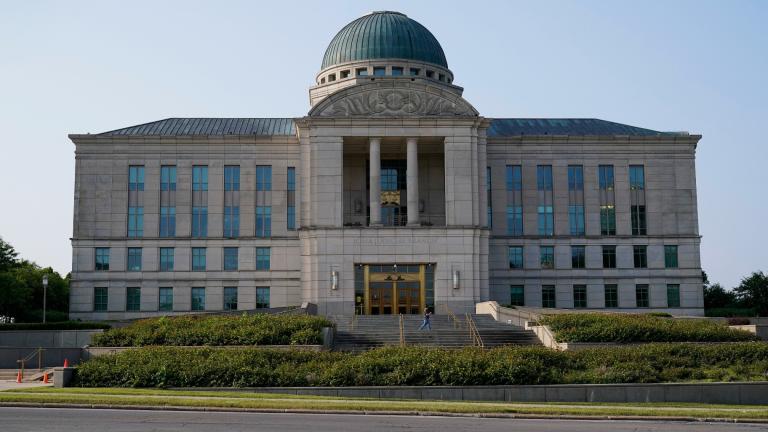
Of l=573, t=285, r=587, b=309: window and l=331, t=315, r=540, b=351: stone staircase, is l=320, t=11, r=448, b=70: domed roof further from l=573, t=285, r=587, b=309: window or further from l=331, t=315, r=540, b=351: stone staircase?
l=331, t=315, r=540, b=351: stone staircase

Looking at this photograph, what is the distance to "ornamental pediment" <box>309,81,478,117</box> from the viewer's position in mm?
66000

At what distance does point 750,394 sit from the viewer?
106ft

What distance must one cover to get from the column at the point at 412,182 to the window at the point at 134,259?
22.7 m

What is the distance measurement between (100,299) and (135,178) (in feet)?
33.5

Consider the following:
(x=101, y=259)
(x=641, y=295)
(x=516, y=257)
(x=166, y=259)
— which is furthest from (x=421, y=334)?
(x=101, y=259)

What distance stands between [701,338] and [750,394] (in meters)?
10.5

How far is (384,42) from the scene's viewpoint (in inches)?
3191

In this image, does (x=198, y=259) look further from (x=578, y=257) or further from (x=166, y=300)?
(x=578, y=257)

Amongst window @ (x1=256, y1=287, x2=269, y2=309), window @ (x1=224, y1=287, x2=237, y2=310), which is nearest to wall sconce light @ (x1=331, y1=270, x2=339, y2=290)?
window @ (x1=256, y1=287, x2=269, y2=309)

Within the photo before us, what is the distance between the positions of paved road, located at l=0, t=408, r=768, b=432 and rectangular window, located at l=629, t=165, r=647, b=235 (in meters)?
48.8

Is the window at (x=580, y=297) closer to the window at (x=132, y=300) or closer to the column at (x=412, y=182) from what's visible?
the column at (x=412, y=182)

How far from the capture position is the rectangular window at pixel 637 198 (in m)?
72.9

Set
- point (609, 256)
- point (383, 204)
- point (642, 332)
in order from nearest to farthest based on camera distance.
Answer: point (642, 332)
point (383, 204)
point (609, 256)

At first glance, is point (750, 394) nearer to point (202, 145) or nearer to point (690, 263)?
point (690, 263)
